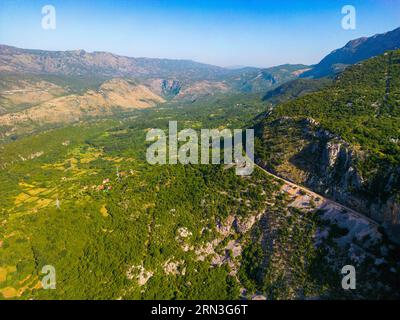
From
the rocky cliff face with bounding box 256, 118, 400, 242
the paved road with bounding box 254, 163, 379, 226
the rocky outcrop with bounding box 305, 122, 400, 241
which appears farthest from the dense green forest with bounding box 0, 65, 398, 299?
the rocky cliff face with bounding box 256, 118, 400, 242

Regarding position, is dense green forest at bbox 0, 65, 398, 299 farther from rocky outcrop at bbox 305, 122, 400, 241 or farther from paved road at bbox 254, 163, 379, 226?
rocky outcrop at bbox 305, 122, 400, 241

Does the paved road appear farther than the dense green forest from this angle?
Yes

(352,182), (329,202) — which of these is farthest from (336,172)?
(329,202)

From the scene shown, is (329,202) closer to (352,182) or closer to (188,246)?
(352,182)

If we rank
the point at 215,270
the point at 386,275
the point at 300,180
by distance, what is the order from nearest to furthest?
1. the point at 386,275
2. the point at 215,270
3. the point at 300,180

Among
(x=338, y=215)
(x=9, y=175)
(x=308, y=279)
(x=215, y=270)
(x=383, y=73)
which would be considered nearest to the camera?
(x=308, y=279)

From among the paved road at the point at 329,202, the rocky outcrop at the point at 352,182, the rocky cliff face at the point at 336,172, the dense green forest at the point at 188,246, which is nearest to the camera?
the rocky outcrop at the point at 352,182

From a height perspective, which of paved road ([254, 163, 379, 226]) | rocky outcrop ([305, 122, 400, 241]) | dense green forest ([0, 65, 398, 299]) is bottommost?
dense green forest ([0, 65, 398, 299])

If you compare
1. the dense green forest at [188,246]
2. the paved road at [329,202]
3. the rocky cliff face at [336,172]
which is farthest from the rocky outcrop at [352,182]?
the dense green forest at [188,246]

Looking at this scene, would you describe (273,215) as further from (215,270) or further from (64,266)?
(64,266)

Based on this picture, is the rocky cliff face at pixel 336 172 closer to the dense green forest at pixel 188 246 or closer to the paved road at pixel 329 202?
the paved road at pixel 329 202

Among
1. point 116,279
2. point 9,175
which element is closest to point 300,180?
point 116,279
